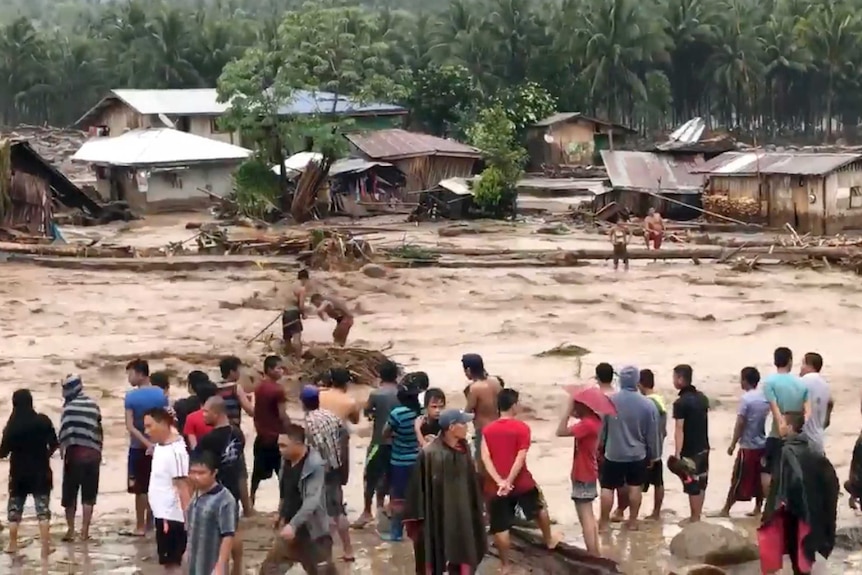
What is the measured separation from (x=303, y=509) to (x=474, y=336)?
1262 centimetres

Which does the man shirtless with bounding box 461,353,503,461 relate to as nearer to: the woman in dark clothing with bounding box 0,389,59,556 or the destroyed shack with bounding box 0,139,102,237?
the woman in dark clothing with bounding box 0,389,59,556

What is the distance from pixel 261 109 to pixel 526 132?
1806 cm

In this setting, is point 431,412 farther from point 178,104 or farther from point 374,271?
point 178,104

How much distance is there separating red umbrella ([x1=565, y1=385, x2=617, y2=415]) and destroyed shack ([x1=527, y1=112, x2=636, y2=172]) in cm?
4475

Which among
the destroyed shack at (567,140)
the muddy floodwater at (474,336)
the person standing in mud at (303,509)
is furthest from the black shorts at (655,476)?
the destroyed shack at (567,140)

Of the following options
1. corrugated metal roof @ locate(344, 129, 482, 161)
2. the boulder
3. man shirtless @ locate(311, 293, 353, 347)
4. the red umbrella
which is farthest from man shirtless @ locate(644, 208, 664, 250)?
the red umbrella

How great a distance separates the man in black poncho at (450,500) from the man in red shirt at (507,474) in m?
0.60

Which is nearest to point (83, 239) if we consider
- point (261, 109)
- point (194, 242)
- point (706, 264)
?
point (194, 242)

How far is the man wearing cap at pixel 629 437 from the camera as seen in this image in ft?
29.5

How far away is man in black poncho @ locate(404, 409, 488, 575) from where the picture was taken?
709 centimetres

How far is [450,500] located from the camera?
7.09 meters

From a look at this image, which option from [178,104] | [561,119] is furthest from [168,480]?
[561,119]

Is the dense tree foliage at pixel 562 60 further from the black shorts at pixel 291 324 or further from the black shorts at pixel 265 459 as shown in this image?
the black shorts at pixel 265 459

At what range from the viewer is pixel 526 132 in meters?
53.7
